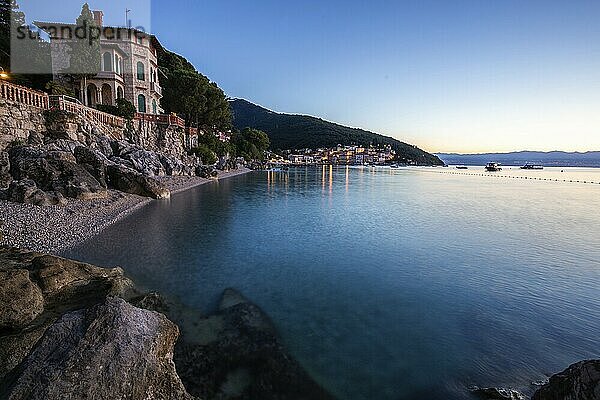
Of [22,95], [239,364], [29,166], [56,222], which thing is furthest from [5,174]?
[239,364]

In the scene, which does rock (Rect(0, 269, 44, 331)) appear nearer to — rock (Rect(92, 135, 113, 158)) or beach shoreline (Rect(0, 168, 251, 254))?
beach shoreline (Rect(0, 168, 251, 254))

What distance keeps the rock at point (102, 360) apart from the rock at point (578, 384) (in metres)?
5.02

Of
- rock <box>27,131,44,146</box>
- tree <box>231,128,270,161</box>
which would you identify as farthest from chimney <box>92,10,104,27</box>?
tree <box>231,128,270,161</box>

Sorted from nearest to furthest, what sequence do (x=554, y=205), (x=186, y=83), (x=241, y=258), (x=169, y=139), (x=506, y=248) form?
1. (x=241, y=258)
2. (x=506, y=248)
3. (x=554, y=205)
4. (x=169, y=139)
5. (x=186, y=83)

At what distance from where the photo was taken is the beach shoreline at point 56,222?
1238cm

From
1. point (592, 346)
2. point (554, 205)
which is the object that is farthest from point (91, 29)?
point (554, 205)

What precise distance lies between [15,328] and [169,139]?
41.6 meters

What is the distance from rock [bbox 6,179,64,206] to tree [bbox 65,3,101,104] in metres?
23.9

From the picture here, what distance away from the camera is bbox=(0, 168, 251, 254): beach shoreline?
1238cm

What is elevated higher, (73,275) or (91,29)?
(91,29)

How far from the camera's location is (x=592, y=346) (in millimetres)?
8086

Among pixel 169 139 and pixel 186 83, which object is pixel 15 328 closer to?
pixel 169 139

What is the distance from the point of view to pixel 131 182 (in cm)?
2488

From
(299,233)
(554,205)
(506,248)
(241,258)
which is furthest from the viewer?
(554,205)
